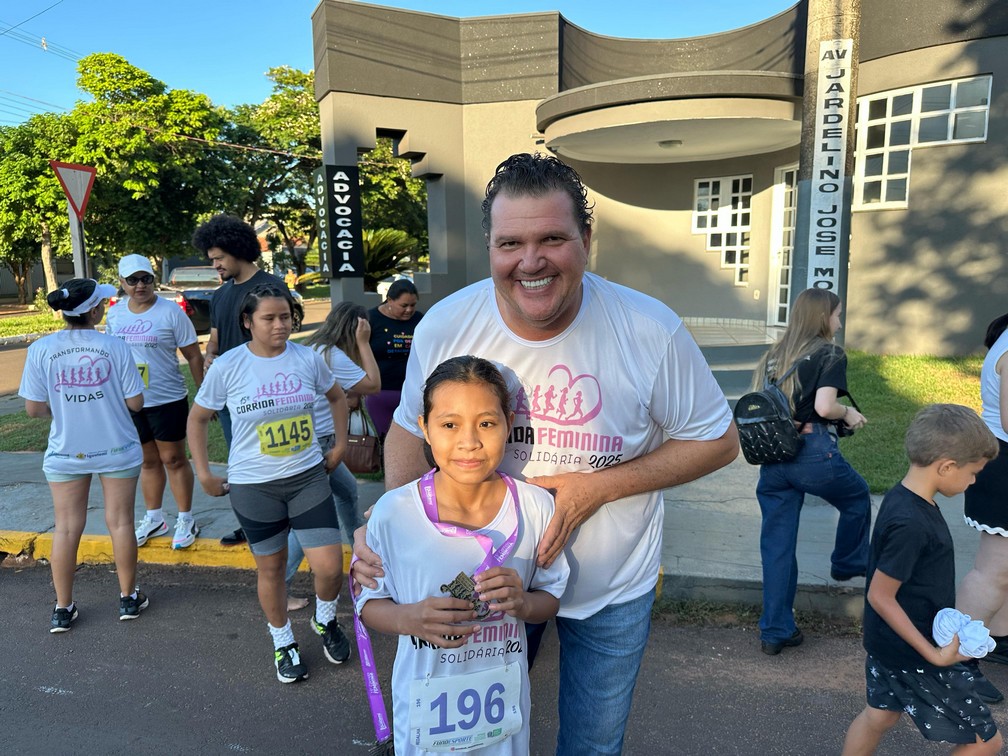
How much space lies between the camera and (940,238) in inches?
409

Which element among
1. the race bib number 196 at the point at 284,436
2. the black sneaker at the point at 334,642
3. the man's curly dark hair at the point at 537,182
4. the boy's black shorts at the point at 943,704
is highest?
the man's curly dark hair at the point at 537,182

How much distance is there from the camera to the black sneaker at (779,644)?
3.53 m

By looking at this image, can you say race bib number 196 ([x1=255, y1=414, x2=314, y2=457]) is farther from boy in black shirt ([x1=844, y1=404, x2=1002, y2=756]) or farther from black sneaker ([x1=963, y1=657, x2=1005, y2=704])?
black sneaker ([x1=963, y1=657, x2=1005, y2=704])

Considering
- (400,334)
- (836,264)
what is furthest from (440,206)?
(836,264)

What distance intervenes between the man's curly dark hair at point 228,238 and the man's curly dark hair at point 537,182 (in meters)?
3.15

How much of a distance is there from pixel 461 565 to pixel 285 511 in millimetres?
1942

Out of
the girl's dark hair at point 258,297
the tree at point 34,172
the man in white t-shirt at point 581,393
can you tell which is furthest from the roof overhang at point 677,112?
the tree at point 34,172

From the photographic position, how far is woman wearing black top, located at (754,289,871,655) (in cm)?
345

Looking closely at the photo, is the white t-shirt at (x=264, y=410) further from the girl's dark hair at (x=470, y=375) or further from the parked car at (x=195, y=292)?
the parked car at (x=195, y=292)

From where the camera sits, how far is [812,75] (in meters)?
5.35

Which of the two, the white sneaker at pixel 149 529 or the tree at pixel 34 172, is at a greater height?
the tree at pixel 34 172

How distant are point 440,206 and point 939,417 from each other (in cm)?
1048

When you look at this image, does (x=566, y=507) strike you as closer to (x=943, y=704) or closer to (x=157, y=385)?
(x=943, y=704)

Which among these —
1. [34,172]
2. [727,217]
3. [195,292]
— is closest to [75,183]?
[727,217]
